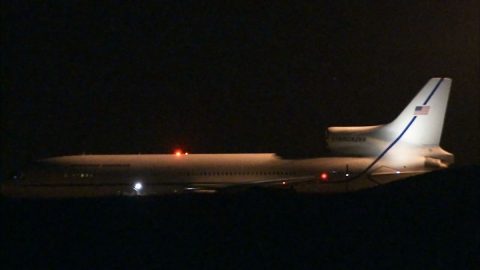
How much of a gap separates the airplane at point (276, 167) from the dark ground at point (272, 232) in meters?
22.6

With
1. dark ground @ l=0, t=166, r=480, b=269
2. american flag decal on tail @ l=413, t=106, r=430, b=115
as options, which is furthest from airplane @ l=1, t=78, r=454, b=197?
dark ground @ l=0, t=166, r=480, b=269

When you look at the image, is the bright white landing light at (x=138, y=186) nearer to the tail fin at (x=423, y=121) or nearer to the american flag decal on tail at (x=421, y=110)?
the tail fin at (x=423, y=121)

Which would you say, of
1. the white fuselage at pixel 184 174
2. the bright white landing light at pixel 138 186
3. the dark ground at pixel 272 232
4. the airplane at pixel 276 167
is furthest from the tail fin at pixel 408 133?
the dark ground at pixel 272 232

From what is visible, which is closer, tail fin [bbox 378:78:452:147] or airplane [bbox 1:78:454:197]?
airplane [bbox 1:78:454:197]

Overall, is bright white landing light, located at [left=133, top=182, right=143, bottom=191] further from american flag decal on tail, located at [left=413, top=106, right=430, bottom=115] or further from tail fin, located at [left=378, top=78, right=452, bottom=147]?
american flag decal on tail, located at [left=413, top=106, right=430, bottom=115]

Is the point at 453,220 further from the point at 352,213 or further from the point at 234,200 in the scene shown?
the point at 234,200

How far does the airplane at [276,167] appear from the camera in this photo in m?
32.4

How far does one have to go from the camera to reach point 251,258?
7281 millimetres

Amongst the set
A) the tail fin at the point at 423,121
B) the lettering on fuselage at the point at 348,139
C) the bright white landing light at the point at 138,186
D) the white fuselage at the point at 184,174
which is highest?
the tail fin at the point at 423,121

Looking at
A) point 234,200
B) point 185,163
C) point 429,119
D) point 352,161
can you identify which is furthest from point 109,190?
point 234,200

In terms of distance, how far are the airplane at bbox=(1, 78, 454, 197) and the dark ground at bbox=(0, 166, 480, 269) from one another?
2265 cm

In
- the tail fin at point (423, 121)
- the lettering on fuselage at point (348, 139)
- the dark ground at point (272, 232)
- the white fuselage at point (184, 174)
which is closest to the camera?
the dark ground at point (272, 232)

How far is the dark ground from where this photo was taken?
7.15 m

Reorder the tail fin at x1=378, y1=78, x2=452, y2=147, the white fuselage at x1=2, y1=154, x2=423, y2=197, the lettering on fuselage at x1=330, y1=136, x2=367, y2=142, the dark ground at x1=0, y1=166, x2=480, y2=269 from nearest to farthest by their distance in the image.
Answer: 1. the dark ground at x1=0, y1=166, x2=480, y2=269
2. the white fuselage at x1=2, y1=154, x2=423, y2=197
3. the lettering on fuselage at x1=330, y1=136, x2=367, y2=142
4. the tail fin at x1=378, y1=78, x2=452, y2=147
